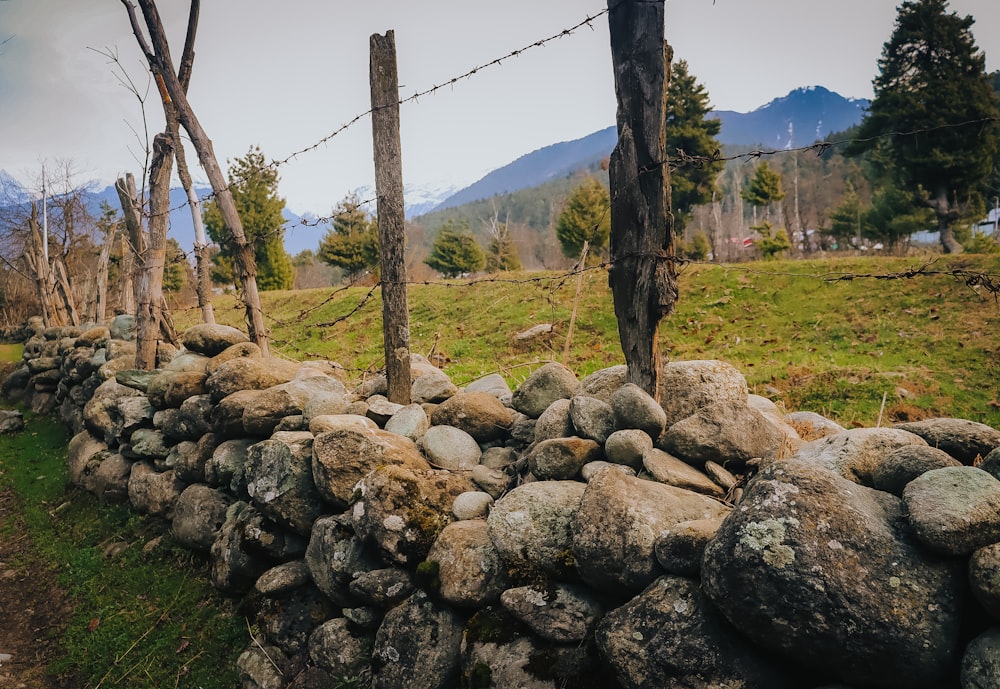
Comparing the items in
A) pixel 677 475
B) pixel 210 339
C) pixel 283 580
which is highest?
pixel 210 339

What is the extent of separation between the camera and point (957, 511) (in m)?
2.07

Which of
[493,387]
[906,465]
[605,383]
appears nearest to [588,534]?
[906,465]

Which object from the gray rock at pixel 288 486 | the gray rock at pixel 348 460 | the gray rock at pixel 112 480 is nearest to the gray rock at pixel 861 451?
the gray rock at pixel 348 460

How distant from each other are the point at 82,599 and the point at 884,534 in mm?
7052

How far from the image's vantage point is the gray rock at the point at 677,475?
11.0 ft

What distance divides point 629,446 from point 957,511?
174 cm

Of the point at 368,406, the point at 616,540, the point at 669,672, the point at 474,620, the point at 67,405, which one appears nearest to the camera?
the point at 669,672

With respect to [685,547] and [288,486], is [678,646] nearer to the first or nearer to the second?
[685,547]

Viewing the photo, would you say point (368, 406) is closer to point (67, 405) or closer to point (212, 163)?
point (212, 163)

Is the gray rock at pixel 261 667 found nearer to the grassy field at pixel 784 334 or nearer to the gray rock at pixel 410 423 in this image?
the gray rock at pixel 410 423

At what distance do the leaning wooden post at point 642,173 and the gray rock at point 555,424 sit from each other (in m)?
0.74

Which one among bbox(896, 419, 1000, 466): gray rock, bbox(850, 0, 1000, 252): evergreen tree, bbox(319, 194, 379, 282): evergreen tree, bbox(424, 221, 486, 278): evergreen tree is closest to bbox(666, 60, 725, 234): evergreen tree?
bbox(850, 0, 1000, 252): evergreen tree

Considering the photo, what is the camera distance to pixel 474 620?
3258 millimetres

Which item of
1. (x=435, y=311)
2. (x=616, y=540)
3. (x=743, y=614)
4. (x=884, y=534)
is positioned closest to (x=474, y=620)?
(x=616, y=540)
